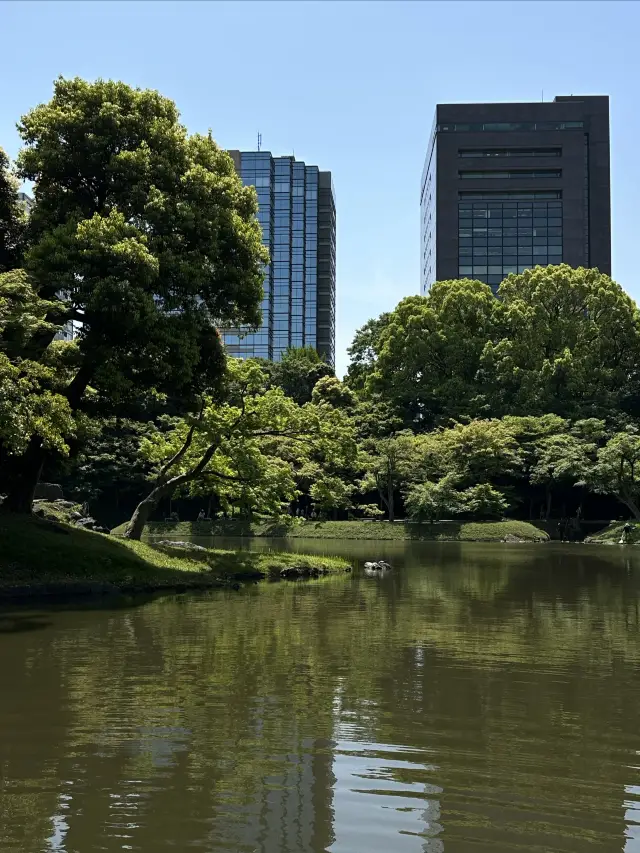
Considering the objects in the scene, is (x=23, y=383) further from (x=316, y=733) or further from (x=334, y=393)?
(x=334, y=393)

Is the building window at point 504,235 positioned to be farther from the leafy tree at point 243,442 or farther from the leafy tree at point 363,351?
the leafy tree at point 243,442

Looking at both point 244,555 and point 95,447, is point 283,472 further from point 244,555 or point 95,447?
point 95,447

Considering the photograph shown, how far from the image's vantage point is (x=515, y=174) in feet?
285

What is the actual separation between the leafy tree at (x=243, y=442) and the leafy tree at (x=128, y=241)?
2302mm

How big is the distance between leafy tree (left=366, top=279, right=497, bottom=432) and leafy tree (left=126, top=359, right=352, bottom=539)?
116ft

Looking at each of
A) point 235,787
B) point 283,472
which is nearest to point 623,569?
point 283,472

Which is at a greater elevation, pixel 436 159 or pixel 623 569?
pixel 436 159

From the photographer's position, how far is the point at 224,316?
20547 millimetres

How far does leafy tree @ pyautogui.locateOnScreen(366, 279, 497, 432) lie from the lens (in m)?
58.8

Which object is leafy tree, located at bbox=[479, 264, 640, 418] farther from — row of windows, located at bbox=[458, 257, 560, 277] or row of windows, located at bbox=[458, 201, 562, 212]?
row of windows, located at bbox=[458, 201, 562, 212]

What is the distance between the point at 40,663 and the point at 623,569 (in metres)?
21.4

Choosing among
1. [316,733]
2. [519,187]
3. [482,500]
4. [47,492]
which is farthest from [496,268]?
[316,733]

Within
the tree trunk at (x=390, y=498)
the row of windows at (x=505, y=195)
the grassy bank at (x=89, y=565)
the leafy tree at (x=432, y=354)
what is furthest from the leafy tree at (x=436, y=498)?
the row of windows at (x=505, y=195)

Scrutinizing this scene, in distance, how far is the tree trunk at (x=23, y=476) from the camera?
19547 millimetres
